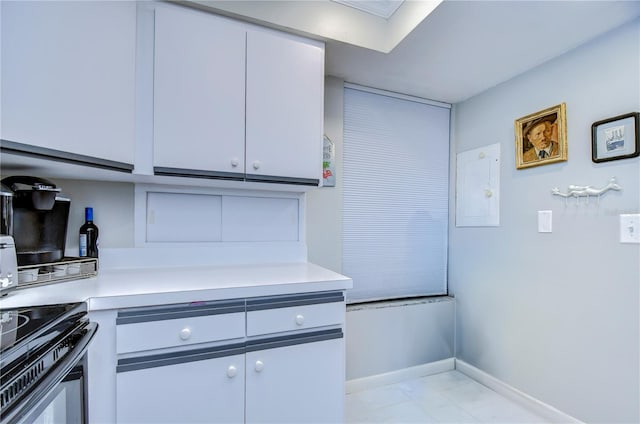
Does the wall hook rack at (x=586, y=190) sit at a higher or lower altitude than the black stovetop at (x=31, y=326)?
higher

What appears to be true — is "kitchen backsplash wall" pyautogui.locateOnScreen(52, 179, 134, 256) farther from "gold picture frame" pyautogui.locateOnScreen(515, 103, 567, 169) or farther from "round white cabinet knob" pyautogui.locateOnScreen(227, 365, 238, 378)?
"gold picture frame" pyautogui.locateOnScreen(515, 103, 567, 169)

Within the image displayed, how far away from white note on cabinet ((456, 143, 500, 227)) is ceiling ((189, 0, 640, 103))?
1.77ft

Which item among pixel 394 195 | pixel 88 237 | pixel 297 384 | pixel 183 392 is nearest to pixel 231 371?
pixel 183 392

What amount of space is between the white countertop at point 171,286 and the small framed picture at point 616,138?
4.82ft

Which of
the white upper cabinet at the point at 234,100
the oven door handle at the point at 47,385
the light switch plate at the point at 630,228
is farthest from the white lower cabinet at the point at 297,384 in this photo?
the light switch plate at the point at 630,228

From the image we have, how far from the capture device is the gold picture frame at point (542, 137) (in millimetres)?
1732

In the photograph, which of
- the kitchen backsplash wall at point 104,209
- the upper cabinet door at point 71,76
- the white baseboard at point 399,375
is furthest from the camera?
the white baseboard at point 399,375

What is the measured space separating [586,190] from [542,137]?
42cm

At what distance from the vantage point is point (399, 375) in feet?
7.13

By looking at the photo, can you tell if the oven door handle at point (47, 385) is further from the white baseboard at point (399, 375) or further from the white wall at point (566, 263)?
the white wall at point (566, 263)

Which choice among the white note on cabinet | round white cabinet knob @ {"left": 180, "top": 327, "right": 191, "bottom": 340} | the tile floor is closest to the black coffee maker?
round white cabinet knob @ {"left": 180, "top": 327, "right": 191, "bottom": 340}

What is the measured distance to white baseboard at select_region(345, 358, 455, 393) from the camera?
2.04m

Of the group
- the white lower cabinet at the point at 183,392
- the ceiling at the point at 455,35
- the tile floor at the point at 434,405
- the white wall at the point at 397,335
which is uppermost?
the ceiling at the point at 455,35

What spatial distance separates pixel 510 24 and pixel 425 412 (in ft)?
7.25
